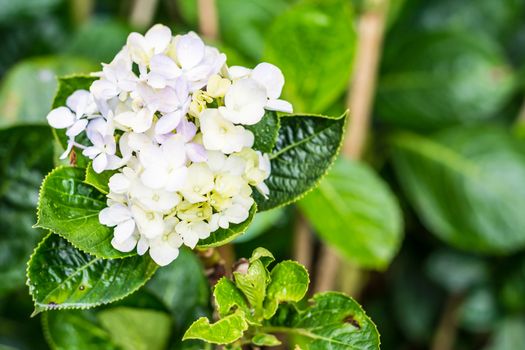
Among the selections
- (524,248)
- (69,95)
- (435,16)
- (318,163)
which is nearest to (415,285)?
(524,248)

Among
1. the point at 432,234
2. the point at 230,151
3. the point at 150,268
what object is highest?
the point at 230,151

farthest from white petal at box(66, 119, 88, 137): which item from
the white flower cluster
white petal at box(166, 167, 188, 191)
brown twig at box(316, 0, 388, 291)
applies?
brown twig at box(316, 0, 388, 291)

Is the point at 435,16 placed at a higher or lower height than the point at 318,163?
lower

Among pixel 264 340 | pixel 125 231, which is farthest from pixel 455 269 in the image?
pixel 125 231

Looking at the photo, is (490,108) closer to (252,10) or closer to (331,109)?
(331,109)

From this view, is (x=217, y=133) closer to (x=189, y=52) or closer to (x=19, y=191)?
(x=189, y=52)

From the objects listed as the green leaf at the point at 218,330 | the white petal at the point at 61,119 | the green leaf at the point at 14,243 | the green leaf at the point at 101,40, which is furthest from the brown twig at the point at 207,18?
the green leaf at the point at 218,330

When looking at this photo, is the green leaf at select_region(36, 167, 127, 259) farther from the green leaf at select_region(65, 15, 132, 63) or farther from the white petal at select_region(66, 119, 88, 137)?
the green leaf at select_region(65, 15, 132, 63)

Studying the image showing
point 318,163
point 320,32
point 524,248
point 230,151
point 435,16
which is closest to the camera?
point 230,151
